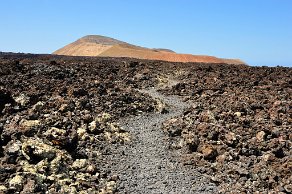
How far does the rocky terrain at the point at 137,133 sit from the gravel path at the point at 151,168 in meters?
0.03

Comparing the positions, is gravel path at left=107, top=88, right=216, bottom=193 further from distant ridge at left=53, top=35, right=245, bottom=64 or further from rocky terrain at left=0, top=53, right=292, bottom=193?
distant ridge at left=53, top=35, right=245, bottom=64

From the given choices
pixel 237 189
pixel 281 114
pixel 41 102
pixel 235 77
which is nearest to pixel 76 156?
pixel 41 102

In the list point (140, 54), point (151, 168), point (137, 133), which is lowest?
point (151, 168)

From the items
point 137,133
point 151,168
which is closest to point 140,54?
point 137,133

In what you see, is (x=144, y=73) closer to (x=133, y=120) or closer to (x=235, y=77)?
(x=235, y=77)

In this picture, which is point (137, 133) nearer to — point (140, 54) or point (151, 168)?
point (151, 168)

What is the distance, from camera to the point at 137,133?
1595 centimetres

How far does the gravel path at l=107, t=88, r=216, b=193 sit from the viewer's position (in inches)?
484

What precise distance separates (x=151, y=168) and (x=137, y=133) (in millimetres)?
2822

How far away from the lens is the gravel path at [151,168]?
12.3 meters

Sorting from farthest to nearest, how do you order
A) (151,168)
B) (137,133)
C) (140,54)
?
(140,54) < (137,133) < (151,168)

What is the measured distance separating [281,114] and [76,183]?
30.5 feet

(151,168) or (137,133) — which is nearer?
(151,168)

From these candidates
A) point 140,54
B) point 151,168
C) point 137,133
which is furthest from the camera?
point 140,54
